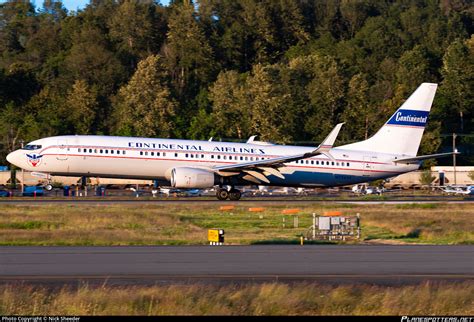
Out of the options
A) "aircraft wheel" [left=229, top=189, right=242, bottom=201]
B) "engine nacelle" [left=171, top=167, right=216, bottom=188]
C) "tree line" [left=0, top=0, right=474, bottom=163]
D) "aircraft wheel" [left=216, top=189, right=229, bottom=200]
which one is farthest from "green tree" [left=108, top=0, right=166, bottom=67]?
"engine nacelle" [left=171, top=167, right=216, bottom=188]

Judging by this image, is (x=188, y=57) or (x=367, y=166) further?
(x=188, y=57)

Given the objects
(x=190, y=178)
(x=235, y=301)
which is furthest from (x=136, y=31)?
(x=235, y=301)

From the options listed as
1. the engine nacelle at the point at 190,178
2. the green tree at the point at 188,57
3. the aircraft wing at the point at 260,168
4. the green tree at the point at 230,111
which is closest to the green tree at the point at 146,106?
the green tree at the point at 230,111

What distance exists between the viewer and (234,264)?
2159 cm

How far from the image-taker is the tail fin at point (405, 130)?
52406 mm

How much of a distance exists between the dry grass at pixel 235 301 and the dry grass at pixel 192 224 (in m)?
11.2

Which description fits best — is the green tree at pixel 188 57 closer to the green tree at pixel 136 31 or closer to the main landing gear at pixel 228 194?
the green tree at pixel 136 31

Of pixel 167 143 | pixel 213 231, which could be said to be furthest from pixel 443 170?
pixel 213 231

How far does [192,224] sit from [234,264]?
13876 mm

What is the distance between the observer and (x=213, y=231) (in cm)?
2789

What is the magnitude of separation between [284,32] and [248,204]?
8739 centimetres

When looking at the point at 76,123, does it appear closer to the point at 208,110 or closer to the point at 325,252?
the point at 208,110

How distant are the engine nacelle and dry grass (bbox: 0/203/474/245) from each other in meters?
1.64

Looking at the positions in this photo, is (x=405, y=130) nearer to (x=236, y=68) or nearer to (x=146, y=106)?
(x=146, y=106)
